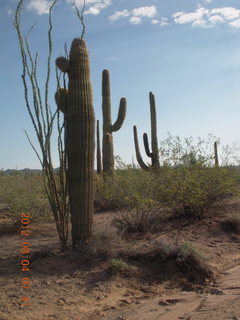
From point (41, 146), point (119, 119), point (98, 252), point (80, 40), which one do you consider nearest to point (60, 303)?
point (98, 252)

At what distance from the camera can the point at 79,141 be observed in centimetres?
621

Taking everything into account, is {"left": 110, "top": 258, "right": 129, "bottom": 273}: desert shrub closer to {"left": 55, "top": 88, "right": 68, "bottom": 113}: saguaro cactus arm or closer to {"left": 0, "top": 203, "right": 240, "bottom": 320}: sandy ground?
{"left": 0, "top": 203, "right": 240, "bottom": 320}: sandy ground

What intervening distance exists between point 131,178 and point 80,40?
3446mm

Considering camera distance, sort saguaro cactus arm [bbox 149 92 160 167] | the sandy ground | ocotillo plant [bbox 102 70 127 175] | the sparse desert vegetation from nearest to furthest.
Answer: the sandy ground < the sparse desert vegetation < ocotillo plant [bbox 102 70 127 175] < saguaro cactus arm [bbox 149 92 160 167]

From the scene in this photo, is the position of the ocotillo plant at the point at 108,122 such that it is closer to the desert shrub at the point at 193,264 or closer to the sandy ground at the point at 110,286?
the sandy ground at the point at 110,286

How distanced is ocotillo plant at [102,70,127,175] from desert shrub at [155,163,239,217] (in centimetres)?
409

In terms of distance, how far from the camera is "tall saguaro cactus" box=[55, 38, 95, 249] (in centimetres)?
623

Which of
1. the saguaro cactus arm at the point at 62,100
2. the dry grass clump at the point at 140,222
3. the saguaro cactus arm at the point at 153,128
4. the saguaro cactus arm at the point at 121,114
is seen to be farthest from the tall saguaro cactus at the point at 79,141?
the saguaro cactus arm at the point at 153,128

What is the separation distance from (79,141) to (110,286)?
2.43 m

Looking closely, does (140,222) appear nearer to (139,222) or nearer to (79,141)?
(139,222)

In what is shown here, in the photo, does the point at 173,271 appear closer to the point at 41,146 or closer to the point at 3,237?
the point at 41,146

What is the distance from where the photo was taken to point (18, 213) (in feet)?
28.5

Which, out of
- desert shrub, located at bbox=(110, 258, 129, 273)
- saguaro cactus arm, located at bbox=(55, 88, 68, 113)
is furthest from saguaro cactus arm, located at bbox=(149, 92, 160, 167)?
desert shrub, located at bbox=(110, 258, 129, 273)

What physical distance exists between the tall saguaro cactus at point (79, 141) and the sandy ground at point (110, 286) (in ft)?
1.65
